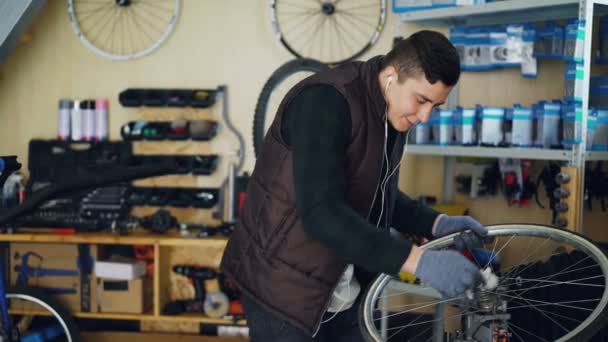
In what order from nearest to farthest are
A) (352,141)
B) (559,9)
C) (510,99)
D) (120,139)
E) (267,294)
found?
(352,141), (267,294), (559,9), (510,99), (120,139)

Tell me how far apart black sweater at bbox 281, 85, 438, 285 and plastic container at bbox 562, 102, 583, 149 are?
4.86 feet

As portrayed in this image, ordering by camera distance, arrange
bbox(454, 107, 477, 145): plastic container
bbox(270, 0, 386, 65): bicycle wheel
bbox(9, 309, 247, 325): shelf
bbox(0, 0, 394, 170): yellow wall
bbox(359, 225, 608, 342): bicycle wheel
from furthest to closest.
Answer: bbox(0, 0, 394, 170): yellow wall
bbox(270, 0, 386, 65): bicycle wheel
bbox(9, 309, 247, 325): shelf
bbox(454, 107, 477, 145): plastic container
bbox(359, 225, 608, 342): bicycle wheel

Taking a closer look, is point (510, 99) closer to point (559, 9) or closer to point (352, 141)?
point (559, 9)

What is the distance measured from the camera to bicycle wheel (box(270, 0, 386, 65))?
3.75m

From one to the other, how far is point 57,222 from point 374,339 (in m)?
2.40

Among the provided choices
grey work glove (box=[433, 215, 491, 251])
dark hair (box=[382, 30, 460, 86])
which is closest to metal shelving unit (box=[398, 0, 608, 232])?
grey work glove (box=[433, 215, 491, 251])

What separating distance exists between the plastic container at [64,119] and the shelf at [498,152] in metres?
1.89

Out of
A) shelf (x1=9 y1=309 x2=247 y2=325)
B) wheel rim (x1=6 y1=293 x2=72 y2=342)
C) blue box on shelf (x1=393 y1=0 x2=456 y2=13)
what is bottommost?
shelf (x1=9 y1=309 x2=247 y2=325)

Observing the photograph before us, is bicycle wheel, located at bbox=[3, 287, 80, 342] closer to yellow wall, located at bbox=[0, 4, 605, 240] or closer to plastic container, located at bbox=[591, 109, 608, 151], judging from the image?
yellow wall, located at bbox=[0, 4, 605, 240]

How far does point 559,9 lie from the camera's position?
312 cm

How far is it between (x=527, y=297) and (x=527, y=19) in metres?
1.46

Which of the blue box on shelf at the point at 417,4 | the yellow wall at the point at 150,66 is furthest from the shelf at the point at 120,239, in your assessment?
the blue box on shelf at the point at 417,4

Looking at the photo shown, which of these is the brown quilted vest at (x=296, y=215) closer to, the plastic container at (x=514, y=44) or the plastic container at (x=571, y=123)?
the plastic container at (x=571, y=123)

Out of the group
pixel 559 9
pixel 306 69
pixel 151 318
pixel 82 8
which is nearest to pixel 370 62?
pixel 559 9
